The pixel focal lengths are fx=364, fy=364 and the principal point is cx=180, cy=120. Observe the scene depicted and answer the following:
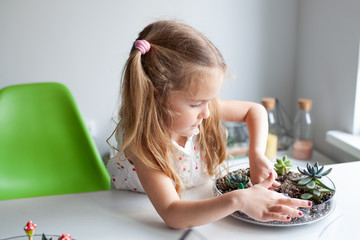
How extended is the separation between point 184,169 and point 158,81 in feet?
1.08

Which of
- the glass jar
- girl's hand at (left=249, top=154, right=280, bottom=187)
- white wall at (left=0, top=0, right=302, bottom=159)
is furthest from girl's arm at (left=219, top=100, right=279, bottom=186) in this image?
white wall at (left=0, top=0, right=302, bottom=159)

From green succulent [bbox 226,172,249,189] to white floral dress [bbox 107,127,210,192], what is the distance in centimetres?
14

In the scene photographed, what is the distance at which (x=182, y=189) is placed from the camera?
987mm

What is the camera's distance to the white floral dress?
103 centimetres

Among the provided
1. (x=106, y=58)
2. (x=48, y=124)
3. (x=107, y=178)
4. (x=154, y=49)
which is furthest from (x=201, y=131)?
(x=106, y=58)

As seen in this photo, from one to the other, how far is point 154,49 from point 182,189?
38 centimetres

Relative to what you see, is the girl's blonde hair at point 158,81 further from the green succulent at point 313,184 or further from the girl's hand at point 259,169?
the green succulent at point 313,184

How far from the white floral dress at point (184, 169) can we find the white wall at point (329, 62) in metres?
0.70

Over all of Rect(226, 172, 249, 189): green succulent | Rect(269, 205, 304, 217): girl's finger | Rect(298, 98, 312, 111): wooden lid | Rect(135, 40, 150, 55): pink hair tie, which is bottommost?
Rect(226, 172, 249, 189): green succulent

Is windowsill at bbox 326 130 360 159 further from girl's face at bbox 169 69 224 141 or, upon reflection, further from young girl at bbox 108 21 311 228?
girl's face at bbox 169 69 224 141

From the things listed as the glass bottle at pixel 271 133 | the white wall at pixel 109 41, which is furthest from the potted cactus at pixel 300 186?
the white wall at pixel 109 41

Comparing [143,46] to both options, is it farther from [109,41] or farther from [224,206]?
[109,41]

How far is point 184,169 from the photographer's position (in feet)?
3.54

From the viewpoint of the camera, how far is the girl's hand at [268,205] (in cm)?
73
